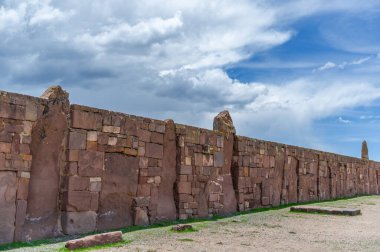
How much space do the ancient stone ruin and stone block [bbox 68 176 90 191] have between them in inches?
0.9

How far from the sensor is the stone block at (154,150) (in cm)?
1194

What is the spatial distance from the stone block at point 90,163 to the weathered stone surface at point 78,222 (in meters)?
0.90

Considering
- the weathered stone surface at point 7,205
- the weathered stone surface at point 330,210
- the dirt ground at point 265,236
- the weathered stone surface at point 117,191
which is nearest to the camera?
the weathered stone surface at point 7,205

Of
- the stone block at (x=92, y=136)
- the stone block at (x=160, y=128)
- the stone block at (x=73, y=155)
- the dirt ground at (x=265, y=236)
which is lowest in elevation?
the dirt ground at (x=265, y=236)

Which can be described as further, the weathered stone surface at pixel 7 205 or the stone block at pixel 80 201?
the stone block at pixel 80 201

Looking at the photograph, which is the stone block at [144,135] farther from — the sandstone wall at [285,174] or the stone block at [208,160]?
the sandstone wall at [285,174]

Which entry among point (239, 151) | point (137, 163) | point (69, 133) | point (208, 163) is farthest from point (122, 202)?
point (239, 151)

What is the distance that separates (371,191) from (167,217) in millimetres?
23599

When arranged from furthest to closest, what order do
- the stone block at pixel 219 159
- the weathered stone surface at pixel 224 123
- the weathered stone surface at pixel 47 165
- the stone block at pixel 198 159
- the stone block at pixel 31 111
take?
the weathered stone surface at pixel 224 123
the stone block at pixel 219 159
the stone block at pixel 198 159
the weathered stone surface at pixel 47 165
the stone block at pixel 31 111

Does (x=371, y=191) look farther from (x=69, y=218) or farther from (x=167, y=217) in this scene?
(x=69, y=218)

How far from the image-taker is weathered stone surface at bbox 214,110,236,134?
51.1ft

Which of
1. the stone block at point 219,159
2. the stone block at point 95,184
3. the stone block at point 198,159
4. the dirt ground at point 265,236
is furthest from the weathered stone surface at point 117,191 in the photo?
the stone block at point 219,159

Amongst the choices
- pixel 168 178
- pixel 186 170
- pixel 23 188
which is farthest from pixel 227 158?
pixel 23 188

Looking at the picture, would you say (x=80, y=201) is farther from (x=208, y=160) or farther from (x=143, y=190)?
(x=208, y=160)
